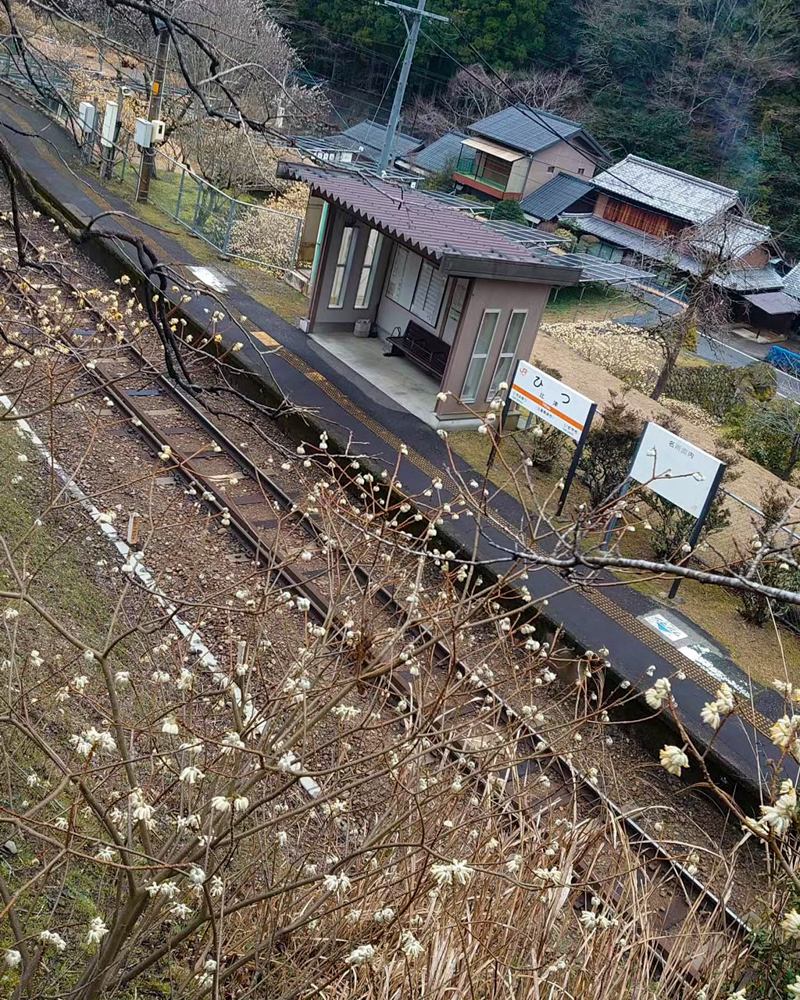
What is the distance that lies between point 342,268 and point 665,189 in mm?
21933

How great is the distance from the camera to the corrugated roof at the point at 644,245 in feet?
99.2

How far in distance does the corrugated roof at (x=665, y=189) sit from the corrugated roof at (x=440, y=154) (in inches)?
223

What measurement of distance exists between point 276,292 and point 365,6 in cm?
2878

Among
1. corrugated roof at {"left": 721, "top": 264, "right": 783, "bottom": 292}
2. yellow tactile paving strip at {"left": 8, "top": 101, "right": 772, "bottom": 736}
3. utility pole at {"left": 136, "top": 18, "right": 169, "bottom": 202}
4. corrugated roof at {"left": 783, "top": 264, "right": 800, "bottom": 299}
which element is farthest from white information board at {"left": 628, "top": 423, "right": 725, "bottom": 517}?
corrugated roof at {"left": 783, "top": 264, "right": 800, "bottom": 299}

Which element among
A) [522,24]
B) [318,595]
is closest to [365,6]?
[522,24]

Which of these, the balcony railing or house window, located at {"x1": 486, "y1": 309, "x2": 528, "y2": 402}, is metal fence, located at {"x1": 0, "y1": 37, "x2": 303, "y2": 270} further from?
the balcony railing

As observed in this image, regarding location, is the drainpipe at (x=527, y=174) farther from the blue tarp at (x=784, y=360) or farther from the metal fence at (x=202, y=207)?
the metal fence at (x=202, y=207)

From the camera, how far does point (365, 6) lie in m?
41.1

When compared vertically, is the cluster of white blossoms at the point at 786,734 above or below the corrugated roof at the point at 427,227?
above

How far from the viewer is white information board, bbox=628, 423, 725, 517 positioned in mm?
10352

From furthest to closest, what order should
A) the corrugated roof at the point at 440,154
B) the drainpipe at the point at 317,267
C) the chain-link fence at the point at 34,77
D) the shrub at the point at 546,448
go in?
the corrugated roof at the point at 440,154 < the drainpipe at the point at 317,267 < the shrub at the point at 546,448 < the chain-link fence at the point at 34,77

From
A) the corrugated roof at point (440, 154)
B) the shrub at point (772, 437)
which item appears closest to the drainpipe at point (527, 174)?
the corrugated roof at point (440, 154)

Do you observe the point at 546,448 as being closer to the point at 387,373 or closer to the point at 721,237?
the point at 387,373

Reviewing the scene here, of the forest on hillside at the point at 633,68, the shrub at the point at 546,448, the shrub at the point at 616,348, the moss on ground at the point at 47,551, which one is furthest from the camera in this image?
the forest on hillside at the point at 633,68
